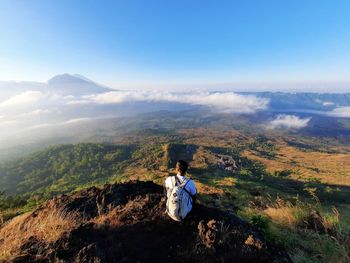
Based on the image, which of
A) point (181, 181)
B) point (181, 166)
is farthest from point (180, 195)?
point (181, 166)

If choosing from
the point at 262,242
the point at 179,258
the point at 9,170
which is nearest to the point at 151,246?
the point at 179,258

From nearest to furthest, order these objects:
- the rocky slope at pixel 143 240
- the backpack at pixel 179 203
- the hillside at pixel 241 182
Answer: the rocky slope at pixel 143 240 → the backpack at pixel 179 203 → the hillside at pixel 241 182

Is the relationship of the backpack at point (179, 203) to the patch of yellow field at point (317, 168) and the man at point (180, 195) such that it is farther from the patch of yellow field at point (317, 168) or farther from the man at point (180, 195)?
the patch of yellow field at point (317, 168)

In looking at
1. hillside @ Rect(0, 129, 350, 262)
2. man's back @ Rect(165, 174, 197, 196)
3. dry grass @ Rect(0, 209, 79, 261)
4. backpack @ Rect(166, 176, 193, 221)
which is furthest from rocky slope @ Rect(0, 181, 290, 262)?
hillside @ Rect(0, 129, 350, 262)

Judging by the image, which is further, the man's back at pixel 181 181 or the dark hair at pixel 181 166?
the dark hair at pixel 181 166

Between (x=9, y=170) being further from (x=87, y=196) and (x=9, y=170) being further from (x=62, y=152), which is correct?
(x=87, y=196)

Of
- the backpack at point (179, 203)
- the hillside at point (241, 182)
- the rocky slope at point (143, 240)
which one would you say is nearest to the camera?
the rocky slope at point (143, 240)

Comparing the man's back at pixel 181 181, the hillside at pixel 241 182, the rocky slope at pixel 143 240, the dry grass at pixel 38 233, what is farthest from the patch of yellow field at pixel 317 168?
the dry grass at pixel 38 233
